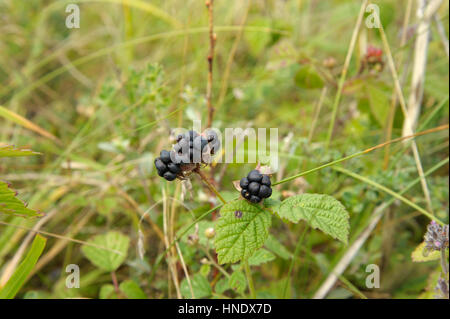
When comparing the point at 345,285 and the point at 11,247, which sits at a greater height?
the point at 11,247

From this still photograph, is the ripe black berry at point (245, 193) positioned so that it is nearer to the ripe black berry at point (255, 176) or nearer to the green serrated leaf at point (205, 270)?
the ripe black berry at point (255, 176)

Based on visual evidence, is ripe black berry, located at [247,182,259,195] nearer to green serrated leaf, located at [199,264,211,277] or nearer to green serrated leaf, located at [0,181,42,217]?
green serrated leaf, located at [199,264,211,277]

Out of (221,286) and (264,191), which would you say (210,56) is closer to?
(264,191)

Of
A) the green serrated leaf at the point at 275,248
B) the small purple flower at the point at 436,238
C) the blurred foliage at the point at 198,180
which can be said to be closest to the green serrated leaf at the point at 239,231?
the blurred foliage at the point at 198,180

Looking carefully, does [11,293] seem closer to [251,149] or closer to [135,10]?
[251,149]

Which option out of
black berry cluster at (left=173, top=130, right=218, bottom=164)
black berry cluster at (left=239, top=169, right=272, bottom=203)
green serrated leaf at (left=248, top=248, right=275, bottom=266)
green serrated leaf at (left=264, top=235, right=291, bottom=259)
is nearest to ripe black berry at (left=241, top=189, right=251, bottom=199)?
black berry cluster at (left=239, top=169, right=272, bottom=203)

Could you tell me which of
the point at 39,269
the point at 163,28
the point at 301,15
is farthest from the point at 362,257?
the point at 163,28

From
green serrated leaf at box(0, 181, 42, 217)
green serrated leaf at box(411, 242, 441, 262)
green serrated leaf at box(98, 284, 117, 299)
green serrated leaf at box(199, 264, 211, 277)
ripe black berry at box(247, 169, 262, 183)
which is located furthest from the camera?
green serrated leaf at box(98, 284, 117, 299)
